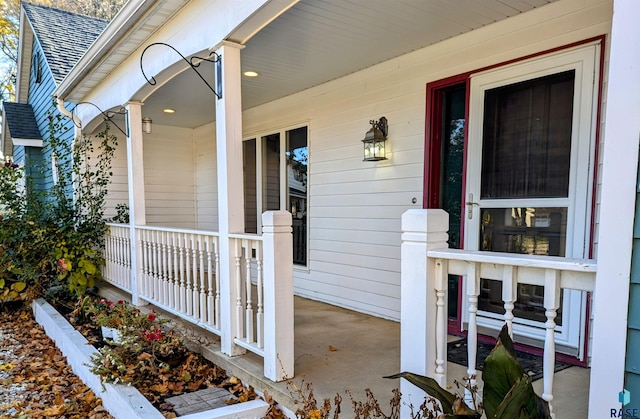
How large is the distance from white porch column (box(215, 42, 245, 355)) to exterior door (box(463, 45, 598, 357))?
176 centimetres

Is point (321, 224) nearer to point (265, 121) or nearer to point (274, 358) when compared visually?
point (265, 121)

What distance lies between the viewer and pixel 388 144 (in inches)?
143

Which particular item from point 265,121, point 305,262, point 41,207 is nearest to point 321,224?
point 305,262

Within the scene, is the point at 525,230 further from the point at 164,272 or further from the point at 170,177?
the point at 170,177

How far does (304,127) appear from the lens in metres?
4.64

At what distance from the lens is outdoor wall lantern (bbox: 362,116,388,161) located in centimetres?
363

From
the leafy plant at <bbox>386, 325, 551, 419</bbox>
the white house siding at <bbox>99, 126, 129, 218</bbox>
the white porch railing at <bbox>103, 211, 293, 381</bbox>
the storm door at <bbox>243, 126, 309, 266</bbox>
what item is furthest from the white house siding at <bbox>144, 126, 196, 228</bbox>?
the leafy plant at <bbox>386, 325, 551, 419</bbox>

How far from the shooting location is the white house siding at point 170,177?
6484mm

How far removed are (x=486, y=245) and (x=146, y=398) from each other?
257cm

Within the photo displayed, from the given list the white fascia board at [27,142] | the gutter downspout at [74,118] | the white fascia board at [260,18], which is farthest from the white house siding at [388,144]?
the white fascia board at [27,142]

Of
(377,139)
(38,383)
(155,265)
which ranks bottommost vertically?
(38,383)

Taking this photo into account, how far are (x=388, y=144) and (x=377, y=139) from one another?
0.11 metres

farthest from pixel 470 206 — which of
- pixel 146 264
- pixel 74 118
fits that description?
pixel 74 118

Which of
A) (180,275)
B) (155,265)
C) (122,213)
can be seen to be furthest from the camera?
(122,213)
